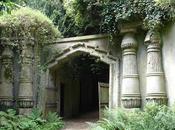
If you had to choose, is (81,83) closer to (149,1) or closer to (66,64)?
(66,64)

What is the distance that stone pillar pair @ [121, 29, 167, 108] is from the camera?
952cm

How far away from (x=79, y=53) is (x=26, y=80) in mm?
2029

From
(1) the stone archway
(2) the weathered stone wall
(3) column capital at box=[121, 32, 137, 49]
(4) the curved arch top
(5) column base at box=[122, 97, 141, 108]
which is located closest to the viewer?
(2) the weathered stone wall

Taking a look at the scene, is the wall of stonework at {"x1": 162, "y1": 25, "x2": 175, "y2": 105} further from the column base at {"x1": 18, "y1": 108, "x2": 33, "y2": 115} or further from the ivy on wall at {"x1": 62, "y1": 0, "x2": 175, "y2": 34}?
the column base at {"x1": 18, "y1": 108, "x2": 33, "y2": 115}

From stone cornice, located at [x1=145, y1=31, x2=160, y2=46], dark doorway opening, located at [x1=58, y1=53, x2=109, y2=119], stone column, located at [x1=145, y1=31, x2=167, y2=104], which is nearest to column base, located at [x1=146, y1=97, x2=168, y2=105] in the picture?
stone column, located at [x1=145, y1=31, x2=167, y2=104]

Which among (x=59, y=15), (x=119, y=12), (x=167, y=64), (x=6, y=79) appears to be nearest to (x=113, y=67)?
(x=119, y=12)

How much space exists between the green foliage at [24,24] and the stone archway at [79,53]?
841 millimetres

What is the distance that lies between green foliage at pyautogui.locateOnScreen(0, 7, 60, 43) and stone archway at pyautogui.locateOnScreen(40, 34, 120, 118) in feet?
2.76

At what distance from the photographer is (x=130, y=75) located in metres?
10.1

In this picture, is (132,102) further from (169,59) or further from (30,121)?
(30,121)

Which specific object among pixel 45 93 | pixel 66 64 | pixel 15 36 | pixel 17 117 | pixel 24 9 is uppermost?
pixel 24 9

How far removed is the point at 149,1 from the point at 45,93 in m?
4.90

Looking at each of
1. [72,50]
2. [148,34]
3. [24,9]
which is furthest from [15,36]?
[148,34]

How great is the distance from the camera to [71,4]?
11.5 meters
